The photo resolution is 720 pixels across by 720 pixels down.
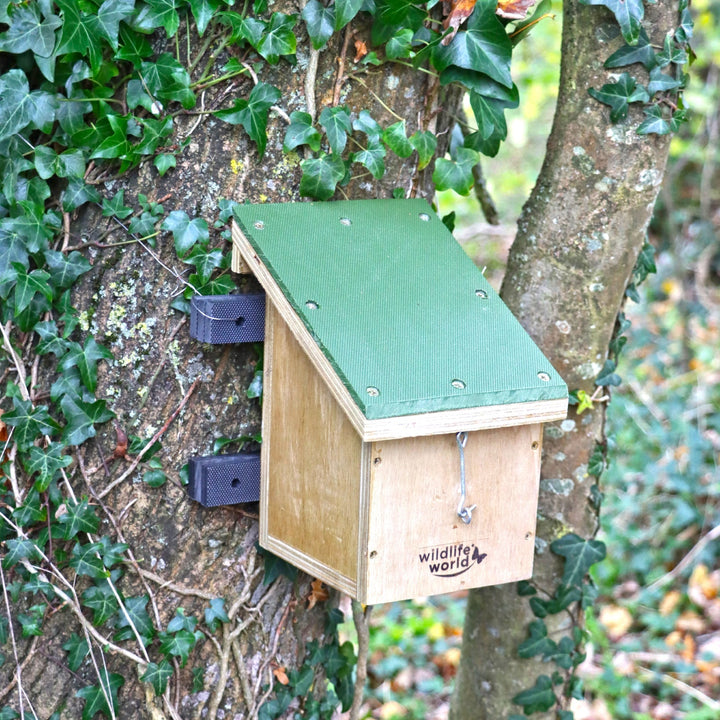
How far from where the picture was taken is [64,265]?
1752mm

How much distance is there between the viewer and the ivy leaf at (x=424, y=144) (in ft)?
5.96

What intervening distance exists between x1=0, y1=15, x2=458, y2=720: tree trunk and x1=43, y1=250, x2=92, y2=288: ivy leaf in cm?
3

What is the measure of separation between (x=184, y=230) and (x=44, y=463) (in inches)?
21.0

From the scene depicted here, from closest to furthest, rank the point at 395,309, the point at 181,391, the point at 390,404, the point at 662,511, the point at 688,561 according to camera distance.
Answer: the point at 390,404
the point at 395,309
the point at 181,391
the point at 688,561
the point at 662,511

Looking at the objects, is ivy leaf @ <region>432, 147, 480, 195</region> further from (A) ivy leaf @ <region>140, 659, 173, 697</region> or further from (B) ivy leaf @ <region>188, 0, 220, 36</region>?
(A) ivy leaf @ <region>140, 659, 173, 697</region>

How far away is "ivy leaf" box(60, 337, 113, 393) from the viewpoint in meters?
1.74

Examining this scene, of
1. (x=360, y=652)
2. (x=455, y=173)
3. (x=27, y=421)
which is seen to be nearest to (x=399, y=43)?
(x=455, y=173)

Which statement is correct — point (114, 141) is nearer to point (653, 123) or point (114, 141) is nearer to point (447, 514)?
point (447, 514)

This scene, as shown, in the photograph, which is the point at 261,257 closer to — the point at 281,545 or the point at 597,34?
the point at 281,545

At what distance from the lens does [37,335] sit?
5.91 feet

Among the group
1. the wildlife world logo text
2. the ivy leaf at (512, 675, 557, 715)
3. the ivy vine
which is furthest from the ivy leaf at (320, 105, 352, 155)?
the ivy leaf at (512, 675, 557, 715)

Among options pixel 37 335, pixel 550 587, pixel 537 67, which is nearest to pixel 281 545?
pixel 37 335

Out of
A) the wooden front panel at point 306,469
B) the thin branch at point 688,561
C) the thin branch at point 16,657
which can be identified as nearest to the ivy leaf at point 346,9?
the wooden front panel at point 306,469

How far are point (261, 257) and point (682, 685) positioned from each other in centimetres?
279
